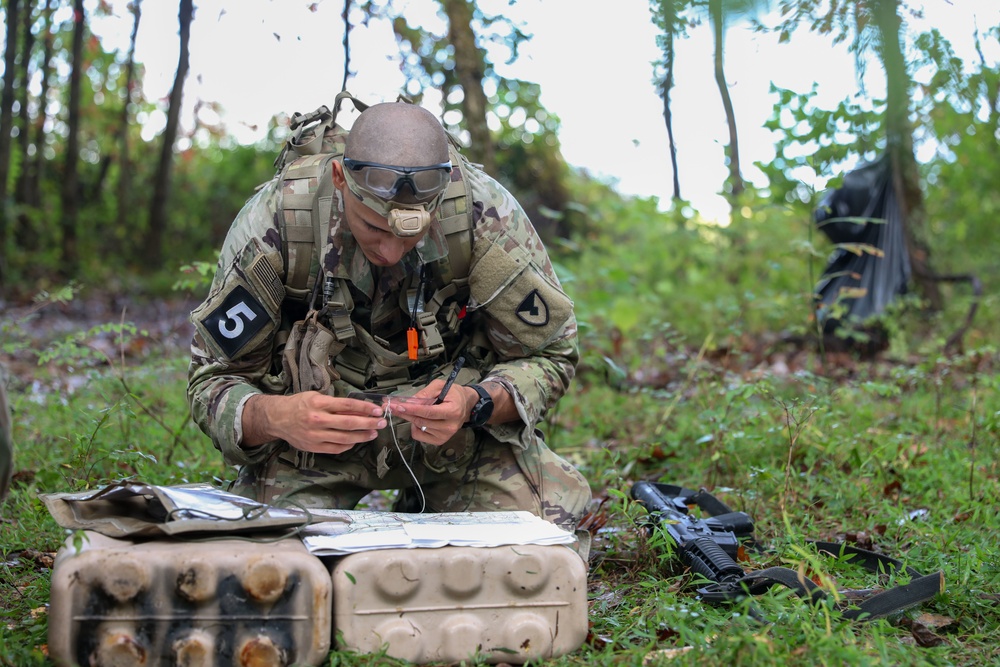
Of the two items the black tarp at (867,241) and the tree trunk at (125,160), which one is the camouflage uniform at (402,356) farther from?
the tree trunk at (125,160)

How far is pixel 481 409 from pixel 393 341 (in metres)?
0.44

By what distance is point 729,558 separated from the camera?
103 inches

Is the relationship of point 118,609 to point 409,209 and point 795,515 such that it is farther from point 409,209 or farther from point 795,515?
point 795,515

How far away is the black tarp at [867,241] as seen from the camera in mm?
6027

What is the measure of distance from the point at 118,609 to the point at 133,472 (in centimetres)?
173

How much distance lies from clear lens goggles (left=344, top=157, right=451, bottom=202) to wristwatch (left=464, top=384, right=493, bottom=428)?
56 cm

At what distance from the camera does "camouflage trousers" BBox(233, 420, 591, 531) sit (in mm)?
2889

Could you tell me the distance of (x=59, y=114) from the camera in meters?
12.5

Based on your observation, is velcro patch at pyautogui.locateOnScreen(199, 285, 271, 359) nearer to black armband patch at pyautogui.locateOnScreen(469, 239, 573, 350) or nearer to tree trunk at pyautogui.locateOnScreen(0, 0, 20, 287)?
black armband patch at pyautogui.locateOnScreen(469, 239, 573, 350)

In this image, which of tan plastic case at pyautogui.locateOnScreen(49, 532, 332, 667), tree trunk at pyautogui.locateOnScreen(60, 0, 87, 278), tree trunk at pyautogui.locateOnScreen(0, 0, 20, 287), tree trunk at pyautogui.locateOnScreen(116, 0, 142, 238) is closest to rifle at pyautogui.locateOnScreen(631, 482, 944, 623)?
tan plastic case at pyautogui.locateOnScreen(49, 532, 332, 667)

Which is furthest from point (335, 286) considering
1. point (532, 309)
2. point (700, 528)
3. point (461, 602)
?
→ point (700, 528)

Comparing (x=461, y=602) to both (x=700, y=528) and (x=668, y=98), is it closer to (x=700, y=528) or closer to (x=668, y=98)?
(x=700, y=528)

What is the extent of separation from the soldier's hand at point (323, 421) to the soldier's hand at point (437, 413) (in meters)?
0.08

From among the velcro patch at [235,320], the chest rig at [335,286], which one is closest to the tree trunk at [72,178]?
the chest rig at [335,286]
